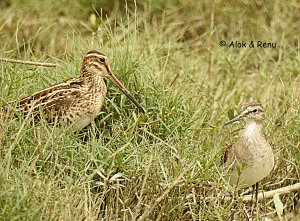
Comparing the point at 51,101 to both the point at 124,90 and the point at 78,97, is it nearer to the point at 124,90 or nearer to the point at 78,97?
the point at 78,97

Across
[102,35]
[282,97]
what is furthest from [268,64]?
[102,35]

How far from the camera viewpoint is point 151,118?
645 cm

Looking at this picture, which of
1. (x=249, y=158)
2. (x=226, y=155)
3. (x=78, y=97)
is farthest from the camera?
(x=78, y=97)

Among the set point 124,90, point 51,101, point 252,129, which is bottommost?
point 51,101

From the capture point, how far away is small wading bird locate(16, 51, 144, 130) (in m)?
6.17

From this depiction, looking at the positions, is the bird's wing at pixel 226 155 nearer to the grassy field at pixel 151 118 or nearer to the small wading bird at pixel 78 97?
the grassy field at pixel 151 118

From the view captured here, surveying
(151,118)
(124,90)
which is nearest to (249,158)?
(151,118)

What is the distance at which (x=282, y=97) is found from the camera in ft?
24.9

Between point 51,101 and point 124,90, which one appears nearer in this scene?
point 51,101

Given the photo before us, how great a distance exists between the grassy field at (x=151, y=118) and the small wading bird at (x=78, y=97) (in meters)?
0.12

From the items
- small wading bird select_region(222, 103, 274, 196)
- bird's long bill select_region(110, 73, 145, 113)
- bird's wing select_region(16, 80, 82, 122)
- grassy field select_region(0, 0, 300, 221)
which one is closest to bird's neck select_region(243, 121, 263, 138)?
small wading bird select_region(222, 103, 274, 196)

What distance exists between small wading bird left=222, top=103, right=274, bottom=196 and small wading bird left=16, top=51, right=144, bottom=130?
0.76m

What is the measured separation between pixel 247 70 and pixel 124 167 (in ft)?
9.05

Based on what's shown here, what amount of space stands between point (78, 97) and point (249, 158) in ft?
4.18
